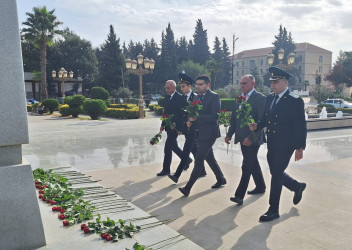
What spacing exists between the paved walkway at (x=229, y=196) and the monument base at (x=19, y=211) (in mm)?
1597

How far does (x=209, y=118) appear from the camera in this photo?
534 centimetres

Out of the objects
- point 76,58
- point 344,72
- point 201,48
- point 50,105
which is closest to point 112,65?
point 76,58

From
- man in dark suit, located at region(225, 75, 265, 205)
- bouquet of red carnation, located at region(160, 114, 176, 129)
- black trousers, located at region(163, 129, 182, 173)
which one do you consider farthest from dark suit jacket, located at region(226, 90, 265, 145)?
black trousers, located at region(163, 129, 182, 173)

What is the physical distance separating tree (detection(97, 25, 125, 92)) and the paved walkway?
150 ft

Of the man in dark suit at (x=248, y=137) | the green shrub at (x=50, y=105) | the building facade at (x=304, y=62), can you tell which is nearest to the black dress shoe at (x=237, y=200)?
the man in dark suit at (x=248, y=137)

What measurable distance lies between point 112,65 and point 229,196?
51579 millimetres

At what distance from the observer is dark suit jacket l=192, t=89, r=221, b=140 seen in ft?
17.4

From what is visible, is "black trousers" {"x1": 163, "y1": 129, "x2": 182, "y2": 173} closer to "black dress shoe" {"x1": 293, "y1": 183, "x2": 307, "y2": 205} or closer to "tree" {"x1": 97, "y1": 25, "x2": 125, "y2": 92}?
"black dress shoe" {"x1": 293, "y1": 183, "x2": 307, "y2": 205}

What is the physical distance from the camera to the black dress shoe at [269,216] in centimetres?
425

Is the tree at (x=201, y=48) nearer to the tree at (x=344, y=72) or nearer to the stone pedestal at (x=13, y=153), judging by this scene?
the tree at (x=344, y=72)

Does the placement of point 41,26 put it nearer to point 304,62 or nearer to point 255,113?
point 255,113

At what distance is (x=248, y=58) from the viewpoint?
314ft

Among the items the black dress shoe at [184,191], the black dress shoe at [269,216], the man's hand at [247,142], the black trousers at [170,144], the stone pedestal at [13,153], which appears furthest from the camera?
the black trousers at [170,144]

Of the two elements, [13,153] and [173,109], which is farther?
[173,109]
